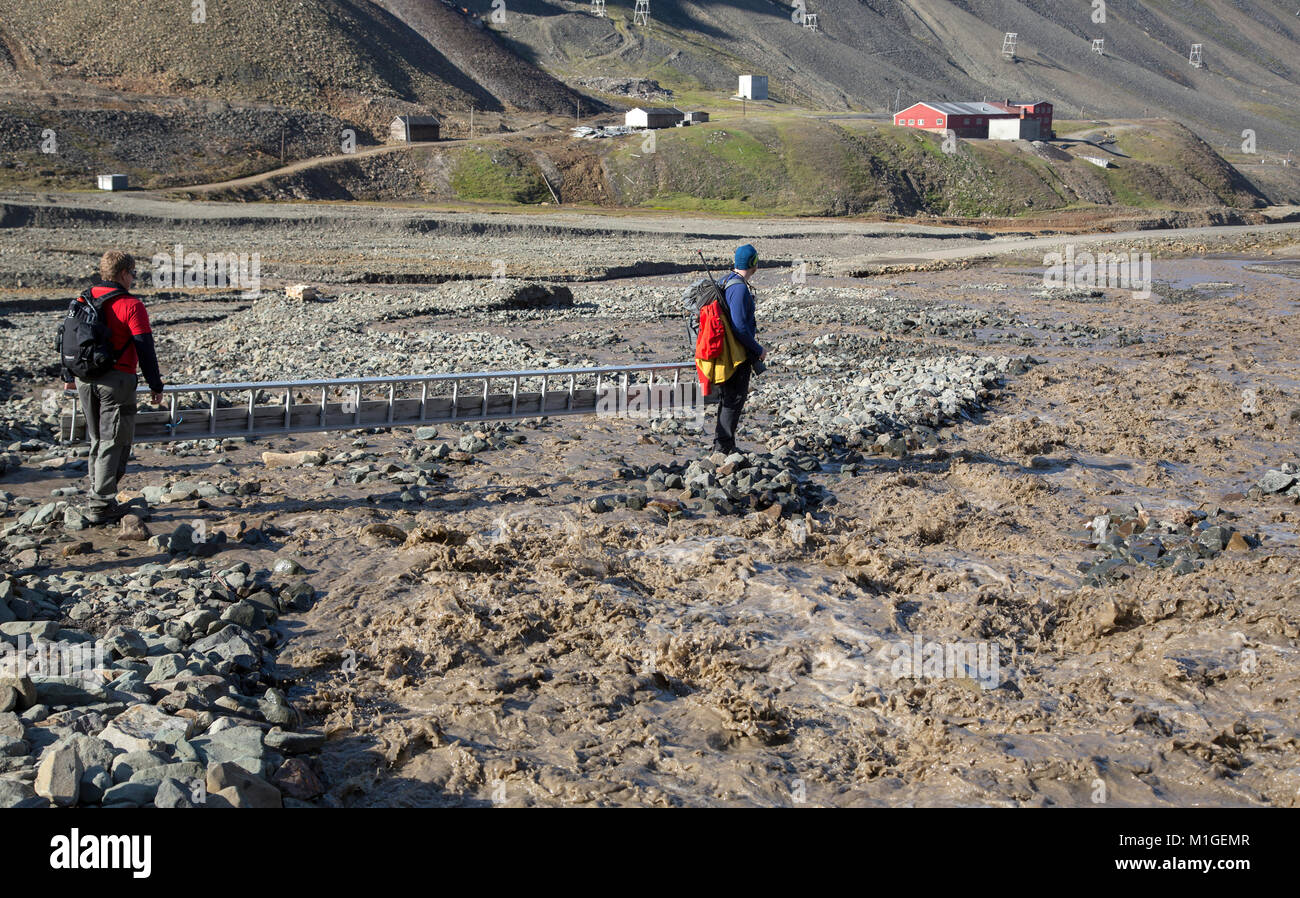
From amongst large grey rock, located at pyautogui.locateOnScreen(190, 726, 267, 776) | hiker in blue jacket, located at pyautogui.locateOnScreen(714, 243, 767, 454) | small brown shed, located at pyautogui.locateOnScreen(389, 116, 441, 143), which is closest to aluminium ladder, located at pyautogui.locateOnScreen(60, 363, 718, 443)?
hiker in blue jacket, located at pyautogui.locateOnScreen(714, 243, 767, 454)

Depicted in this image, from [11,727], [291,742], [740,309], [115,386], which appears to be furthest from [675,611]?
[115,386]

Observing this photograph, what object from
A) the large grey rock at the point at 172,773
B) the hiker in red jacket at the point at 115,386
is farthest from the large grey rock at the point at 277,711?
the hiker in red jacket at the point at 115,386

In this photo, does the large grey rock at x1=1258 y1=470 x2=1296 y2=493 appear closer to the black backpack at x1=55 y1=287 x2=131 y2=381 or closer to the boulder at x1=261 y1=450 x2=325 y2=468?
the boulder at x1=261 y1=450 x2=325 y2=468

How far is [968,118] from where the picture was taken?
85.8m

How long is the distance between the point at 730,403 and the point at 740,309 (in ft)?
3.75

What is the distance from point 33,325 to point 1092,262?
1376 inches

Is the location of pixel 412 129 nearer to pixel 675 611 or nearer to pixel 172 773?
pixel 675 611

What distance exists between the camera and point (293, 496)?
10.1m

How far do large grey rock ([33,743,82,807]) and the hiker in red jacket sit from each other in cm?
421

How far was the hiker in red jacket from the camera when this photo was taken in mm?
8008

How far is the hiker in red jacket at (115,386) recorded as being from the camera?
26.3ft

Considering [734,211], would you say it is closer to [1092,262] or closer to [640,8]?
[1092,262]

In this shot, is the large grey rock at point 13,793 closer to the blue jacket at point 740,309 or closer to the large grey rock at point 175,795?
the large grey rock at point 175,795
